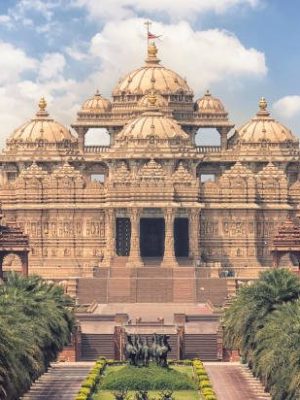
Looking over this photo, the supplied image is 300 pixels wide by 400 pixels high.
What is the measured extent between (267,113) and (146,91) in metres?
10.0

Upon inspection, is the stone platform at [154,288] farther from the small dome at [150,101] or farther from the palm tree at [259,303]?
the palm tree at [259,303]

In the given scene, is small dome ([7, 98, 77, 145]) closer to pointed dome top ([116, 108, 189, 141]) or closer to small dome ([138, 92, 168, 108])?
small dome ([138, 92, 168, 108])

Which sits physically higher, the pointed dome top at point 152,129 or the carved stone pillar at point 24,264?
the pointed dome top at point 152,129

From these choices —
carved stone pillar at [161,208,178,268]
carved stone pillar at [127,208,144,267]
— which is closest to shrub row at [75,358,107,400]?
carved stone pillar at [161,208,178,268]

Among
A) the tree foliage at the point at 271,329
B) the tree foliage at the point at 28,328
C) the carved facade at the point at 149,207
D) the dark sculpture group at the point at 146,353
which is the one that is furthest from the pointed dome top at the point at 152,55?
the dark sculpture group at the point at 146,353

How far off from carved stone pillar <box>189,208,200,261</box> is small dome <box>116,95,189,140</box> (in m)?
7.51

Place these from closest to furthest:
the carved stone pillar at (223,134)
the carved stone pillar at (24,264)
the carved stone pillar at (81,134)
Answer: the carved stone pillar at (24,264) < the carved stone pillar at (81,134) < the carved stone pillar at (223,134)

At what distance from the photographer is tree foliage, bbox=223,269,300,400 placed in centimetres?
6831

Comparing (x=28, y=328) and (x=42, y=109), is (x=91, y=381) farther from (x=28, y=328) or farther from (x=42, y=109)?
(x=42, y=109)

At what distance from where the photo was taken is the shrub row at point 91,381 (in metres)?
75.7

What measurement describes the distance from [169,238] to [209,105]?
23.5m

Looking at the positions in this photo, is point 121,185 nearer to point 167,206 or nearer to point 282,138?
point 167,206

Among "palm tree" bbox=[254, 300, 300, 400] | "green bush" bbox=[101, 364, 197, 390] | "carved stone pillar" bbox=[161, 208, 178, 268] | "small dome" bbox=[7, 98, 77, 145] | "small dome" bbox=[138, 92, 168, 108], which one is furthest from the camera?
"small dome" bbox=[7, 98, 77, 145]

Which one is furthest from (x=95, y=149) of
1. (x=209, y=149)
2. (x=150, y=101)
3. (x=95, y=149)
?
(x=150, y=101)
